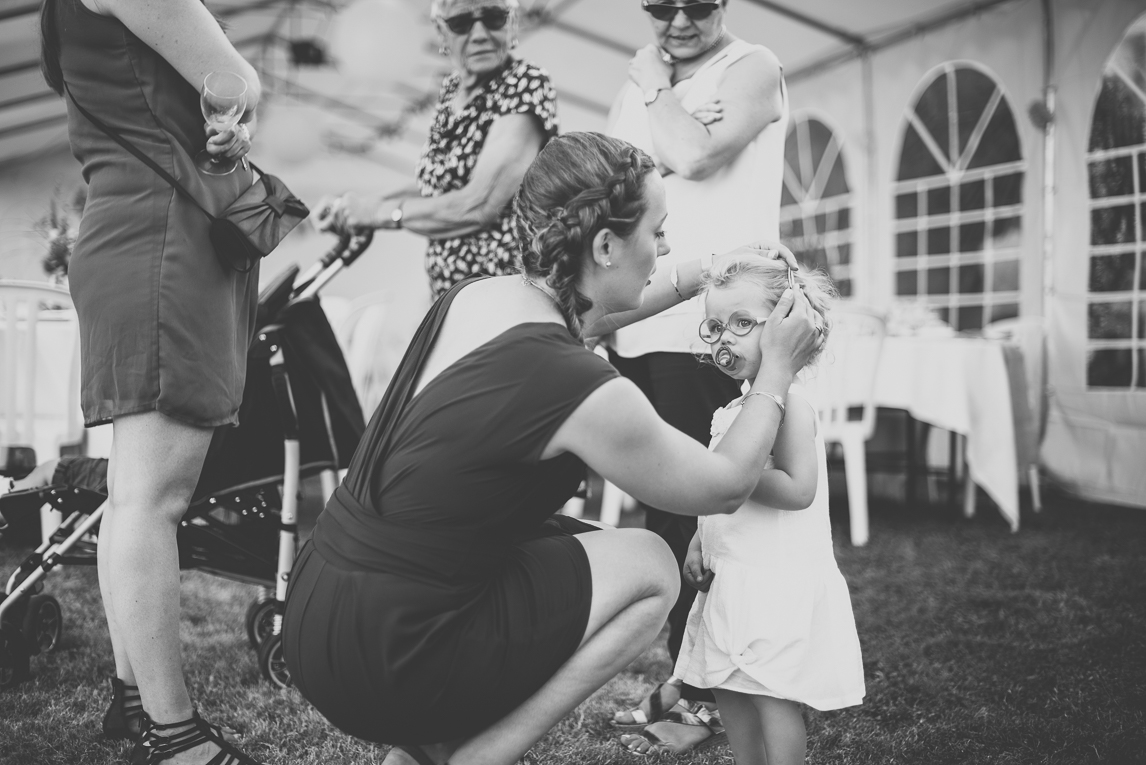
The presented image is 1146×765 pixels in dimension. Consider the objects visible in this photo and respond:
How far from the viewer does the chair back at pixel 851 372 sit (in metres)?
4.06

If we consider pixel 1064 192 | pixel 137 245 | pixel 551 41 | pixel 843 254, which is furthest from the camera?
pixel 551 41

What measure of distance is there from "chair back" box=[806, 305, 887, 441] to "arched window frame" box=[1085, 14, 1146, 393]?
5.21 feet

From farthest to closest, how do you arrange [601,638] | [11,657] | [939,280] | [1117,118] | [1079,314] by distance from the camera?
[939,280] < [1079,314] < [1117,118] < [11,657] < [601,638]

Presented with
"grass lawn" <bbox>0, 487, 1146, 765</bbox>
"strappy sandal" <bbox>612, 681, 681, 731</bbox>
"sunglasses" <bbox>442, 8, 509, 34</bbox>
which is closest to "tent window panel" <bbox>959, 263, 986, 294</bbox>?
"grass lawn" <bbox>0, 487, 1146, 765</bbox>

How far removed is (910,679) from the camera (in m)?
2.26

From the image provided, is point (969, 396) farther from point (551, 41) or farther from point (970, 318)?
point (551, 41)

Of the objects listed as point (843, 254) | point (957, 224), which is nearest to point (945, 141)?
point (957, 224)

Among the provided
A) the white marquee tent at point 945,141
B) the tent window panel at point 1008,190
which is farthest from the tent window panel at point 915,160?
the tent window panel at point 1008,190

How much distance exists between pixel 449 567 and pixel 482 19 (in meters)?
1.50

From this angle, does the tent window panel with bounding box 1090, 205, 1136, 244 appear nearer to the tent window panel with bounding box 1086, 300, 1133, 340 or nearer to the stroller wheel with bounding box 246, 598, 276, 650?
the tent window panel with bounding box 1086, 300, 1133, 340

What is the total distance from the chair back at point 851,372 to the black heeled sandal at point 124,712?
9.75 ft

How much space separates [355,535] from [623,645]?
436 mm

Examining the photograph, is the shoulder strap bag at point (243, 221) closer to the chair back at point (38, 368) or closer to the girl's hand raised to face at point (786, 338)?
the girl's hand raised to face at point (786, 338)

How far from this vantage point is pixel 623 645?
136cm
